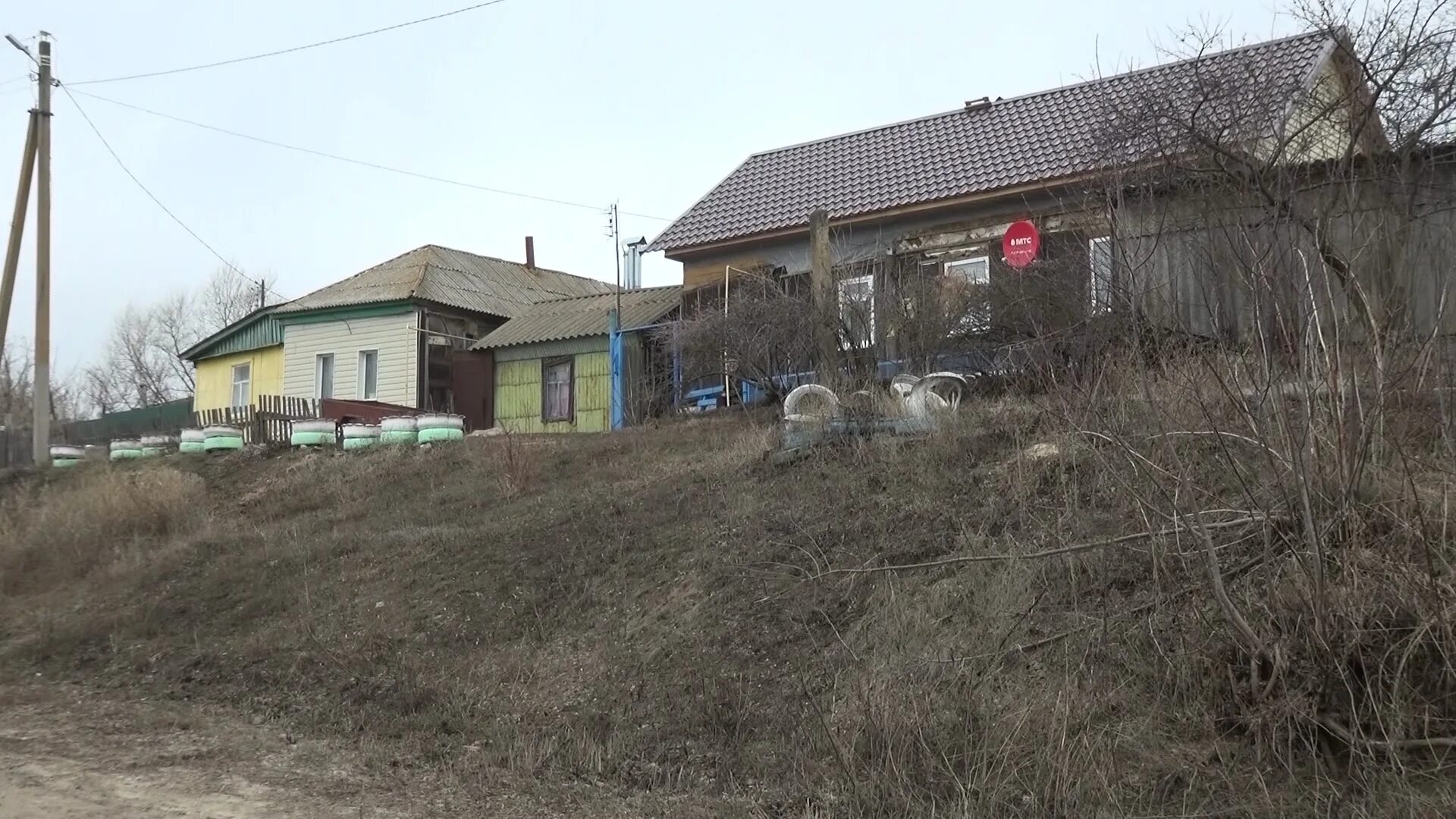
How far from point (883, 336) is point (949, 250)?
4.00 metres

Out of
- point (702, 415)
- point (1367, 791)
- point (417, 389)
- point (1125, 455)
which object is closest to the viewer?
point (1367, 791)

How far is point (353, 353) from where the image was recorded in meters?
25.7

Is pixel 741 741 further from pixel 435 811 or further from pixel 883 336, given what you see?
pixel 883 336

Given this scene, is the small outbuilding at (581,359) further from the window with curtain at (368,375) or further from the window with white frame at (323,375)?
the window with white frame at (323,375)

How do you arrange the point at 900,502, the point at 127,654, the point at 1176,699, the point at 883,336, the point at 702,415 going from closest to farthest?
the point at 1176,699
the point at 900,502
the point at 127,654
the point at 883,336
the point at 702,415

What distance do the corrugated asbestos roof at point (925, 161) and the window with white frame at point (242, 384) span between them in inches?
549

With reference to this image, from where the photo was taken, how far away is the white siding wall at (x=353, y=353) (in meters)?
24.6

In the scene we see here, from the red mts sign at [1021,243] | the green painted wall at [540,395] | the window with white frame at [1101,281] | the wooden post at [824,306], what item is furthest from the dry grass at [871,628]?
the green painted wall at [540,395]

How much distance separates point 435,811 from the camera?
215 inches

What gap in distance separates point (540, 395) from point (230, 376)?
11.4 metres

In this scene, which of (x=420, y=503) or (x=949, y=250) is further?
(x=949, y=250)

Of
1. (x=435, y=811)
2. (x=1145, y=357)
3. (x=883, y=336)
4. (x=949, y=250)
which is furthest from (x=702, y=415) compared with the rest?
(x=435, y=811)

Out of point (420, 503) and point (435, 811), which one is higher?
point (420, 503)

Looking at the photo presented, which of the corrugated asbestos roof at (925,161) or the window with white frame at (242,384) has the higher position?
the corrugated asbestos roof at (925,161)
